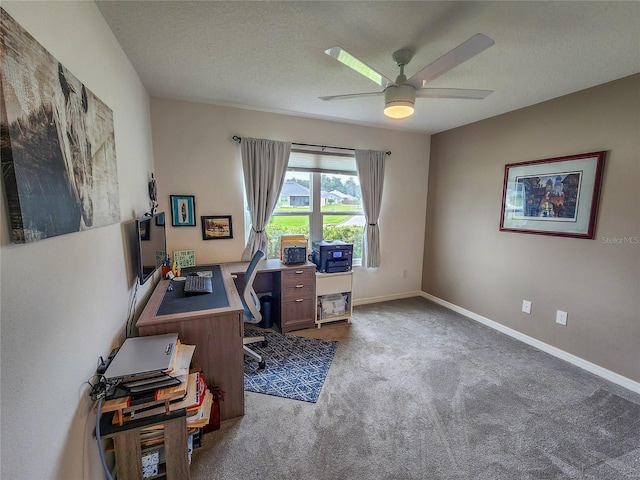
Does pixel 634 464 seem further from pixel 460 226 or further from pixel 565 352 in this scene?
pixel 460 226

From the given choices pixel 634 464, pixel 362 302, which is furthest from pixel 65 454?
pixel 362 302

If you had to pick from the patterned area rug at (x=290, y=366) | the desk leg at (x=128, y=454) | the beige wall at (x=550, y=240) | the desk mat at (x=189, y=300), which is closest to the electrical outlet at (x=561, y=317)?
the beige wall at (x=550, y=240)

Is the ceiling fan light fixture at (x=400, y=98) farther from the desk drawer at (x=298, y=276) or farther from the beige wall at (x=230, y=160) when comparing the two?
the desk drawer at (x=298, y=276)

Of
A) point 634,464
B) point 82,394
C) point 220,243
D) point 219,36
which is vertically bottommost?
point 634,464

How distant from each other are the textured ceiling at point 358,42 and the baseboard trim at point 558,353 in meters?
2.38

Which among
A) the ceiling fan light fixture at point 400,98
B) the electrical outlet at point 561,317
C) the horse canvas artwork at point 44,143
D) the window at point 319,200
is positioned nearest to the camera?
the horse canvas artwork at point 44,143

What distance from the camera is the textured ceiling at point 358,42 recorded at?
1430 mm

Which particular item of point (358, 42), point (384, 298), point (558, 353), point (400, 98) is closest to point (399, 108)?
point (400, 98)

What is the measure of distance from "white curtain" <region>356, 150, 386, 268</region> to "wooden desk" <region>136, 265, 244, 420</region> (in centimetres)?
227

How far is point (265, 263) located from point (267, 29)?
2.12m

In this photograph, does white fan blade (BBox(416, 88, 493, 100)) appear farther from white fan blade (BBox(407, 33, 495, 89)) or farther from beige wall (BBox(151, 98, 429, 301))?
beige wall (BBox(151, 98, 429, 301))

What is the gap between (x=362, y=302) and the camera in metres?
3.89

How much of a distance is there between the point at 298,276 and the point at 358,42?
2.14m

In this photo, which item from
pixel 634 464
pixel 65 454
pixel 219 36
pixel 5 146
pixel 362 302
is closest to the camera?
pixel 5 146
